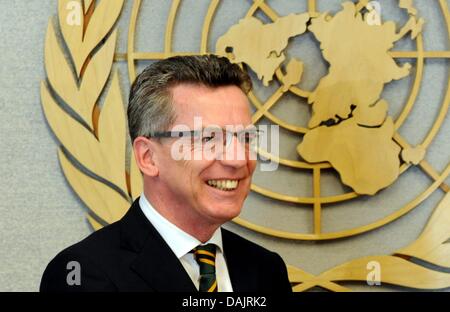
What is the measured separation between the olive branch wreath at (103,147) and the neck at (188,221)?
1.90 ft

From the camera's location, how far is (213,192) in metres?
1.31

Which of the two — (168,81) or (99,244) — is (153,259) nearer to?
(99,244)

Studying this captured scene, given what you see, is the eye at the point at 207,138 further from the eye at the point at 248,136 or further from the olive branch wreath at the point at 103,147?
the olive branch wreath at the point at 103,147

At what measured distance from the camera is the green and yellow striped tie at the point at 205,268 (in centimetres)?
130

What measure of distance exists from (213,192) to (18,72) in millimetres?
906

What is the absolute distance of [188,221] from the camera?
1.32m

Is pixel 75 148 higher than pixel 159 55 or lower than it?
lower

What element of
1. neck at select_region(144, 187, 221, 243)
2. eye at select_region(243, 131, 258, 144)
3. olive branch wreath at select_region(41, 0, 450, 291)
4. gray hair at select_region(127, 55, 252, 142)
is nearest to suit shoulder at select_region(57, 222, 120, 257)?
neck at select_region(144, 187, 221, 243)

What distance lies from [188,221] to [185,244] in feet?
0.14

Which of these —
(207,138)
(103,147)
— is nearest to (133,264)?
(207,138)
